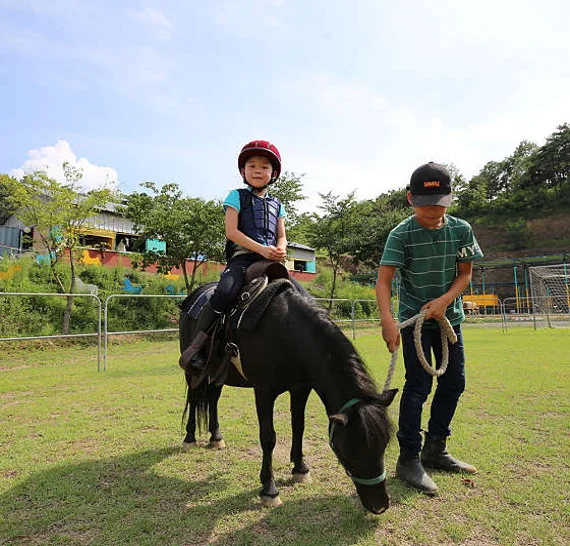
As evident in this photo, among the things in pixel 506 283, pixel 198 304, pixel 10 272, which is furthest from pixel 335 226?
pixel 506 283

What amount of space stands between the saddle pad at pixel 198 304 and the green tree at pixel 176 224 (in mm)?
12394

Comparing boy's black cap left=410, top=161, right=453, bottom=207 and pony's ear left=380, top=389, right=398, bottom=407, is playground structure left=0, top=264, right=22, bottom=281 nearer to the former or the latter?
boy's black cap left=410, top=161, right=453, bottom=207

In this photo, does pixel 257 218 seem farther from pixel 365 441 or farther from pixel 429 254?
pixel 365 441

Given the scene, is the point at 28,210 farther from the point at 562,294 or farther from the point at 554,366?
the point at 562,294

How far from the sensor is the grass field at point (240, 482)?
2.12m

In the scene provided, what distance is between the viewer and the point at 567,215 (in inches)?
1762

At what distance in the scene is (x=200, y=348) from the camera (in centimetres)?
292

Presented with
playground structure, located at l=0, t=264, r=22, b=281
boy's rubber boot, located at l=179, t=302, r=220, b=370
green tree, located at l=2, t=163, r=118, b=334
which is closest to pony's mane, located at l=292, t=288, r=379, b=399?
boy's rubber boot, located at l=179, t=302, r=220, b=370

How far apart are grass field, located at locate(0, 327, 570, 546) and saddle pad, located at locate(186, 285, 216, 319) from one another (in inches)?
Answer: 48.1

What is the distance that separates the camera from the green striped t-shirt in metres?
2.82

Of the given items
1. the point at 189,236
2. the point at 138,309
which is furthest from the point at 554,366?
the point at 189,236

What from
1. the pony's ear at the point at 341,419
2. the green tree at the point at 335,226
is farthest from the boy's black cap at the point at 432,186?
the green tree at the point at 335,226

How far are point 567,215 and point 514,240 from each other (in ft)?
20.1

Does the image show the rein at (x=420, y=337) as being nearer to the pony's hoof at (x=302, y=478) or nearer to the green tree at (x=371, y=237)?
the pony's hoof at (x=302, y=478)
